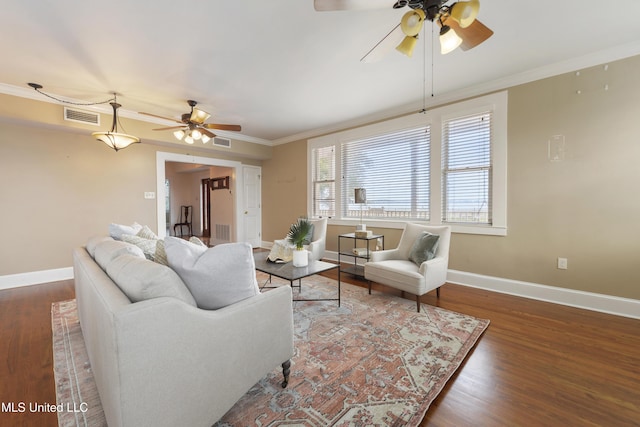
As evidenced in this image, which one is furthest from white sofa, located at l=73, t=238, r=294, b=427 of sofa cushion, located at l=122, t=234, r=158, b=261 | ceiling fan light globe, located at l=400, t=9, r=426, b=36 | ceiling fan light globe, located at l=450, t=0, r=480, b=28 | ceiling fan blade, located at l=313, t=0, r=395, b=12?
ceiling fan light globe, located at l=450, t=0, r=480, b=28

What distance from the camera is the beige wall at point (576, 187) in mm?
2551

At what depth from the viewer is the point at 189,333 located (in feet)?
3.53

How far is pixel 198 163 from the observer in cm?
538

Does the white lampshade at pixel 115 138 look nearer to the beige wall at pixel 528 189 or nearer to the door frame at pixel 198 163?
the beige wall at pixel 528 189

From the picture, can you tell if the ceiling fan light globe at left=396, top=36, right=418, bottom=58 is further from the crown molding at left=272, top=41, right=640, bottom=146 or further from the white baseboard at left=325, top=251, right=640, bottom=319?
the white baseboard at left=325, top=251, right=640, bottom=319

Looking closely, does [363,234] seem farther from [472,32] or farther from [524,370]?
[472,32]

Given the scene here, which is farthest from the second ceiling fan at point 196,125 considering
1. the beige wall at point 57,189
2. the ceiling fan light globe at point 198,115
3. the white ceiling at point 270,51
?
the beige wall at point 57,189

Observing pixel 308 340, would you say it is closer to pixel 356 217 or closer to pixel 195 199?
pixel 356 217

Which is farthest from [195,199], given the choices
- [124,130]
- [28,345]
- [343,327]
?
[343,327]

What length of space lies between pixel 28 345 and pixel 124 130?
10.8 ft

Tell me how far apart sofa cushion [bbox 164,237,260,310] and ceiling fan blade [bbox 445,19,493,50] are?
6.40 feet

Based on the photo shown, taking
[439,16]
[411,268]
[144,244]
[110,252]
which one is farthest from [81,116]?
[411,268]

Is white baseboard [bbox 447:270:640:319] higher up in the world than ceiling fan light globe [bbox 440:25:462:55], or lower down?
lower down

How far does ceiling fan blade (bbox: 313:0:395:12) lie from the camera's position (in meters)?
1.47
